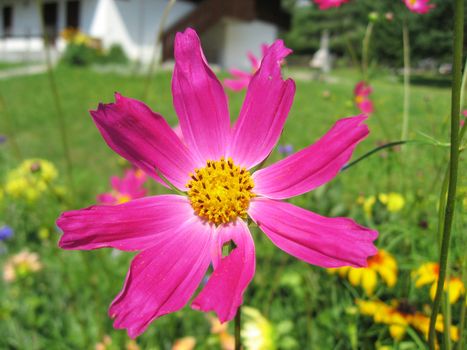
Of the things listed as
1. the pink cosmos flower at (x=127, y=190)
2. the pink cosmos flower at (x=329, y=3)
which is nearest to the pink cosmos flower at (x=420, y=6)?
the pink cosmos flower at (x=329, y=3)

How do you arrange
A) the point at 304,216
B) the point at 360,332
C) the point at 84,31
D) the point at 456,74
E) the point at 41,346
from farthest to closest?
the point at 84,31 → the point at 41,346 → the point at 360,332 → the point at 304,216 → the point at 456,74

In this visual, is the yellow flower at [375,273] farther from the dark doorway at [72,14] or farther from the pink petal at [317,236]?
the dark doorway at [72,14]

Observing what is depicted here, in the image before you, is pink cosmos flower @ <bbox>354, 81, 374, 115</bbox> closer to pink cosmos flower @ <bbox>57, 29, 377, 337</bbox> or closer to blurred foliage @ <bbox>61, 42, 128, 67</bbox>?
pink cosmos flower @ <bbox>57, 29, 377, 337</bbox>

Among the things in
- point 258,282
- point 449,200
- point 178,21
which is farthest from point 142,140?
point 178,21

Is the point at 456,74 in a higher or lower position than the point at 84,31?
higher

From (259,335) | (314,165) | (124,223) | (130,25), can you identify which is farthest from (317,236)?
(130,25)

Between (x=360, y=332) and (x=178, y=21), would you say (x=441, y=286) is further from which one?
(x=178, y=21)

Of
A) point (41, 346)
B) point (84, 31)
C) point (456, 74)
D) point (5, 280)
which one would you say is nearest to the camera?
point (456, 74)
